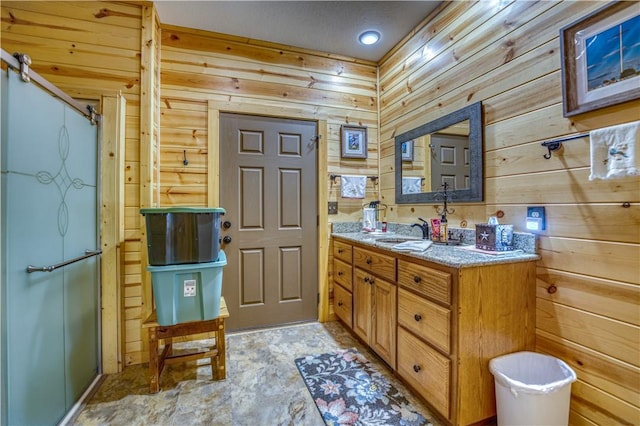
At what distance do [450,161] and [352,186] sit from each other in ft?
3.28

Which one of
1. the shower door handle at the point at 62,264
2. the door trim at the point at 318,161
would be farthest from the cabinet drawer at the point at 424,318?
the shower door handle at the point at 62,264

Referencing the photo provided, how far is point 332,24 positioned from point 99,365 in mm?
3145

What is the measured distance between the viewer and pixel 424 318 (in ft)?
5.05

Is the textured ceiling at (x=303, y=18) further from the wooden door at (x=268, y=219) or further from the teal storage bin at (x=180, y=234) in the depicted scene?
the teal storage bin at (x=180, y=234)

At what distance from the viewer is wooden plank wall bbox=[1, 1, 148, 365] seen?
6.41 ft

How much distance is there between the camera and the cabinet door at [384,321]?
1.81 metres

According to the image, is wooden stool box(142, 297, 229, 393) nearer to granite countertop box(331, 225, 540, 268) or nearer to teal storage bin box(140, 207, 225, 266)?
teal storage bin box(140, 207, 225, 266)

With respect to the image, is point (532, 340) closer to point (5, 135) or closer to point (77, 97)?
point (5, 135)

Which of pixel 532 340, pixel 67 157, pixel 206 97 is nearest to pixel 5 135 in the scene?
pixel 67 157

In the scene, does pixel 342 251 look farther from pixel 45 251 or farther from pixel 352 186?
pixel 45 251

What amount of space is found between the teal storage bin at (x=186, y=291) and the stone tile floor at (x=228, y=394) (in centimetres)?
44

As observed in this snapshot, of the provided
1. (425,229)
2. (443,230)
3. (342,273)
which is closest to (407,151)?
(425,229)

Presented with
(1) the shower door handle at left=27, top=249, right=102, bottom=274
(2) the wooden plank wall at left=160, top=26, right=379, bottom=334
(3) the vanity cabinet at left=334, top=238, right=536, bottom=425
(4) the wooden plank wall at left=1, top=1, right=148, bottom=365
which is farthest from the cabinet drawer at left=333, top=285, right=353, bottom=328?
(1) the shower door handle at left=27, top=249, right=102, bottom=274

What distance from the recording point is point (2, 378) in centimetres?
112
